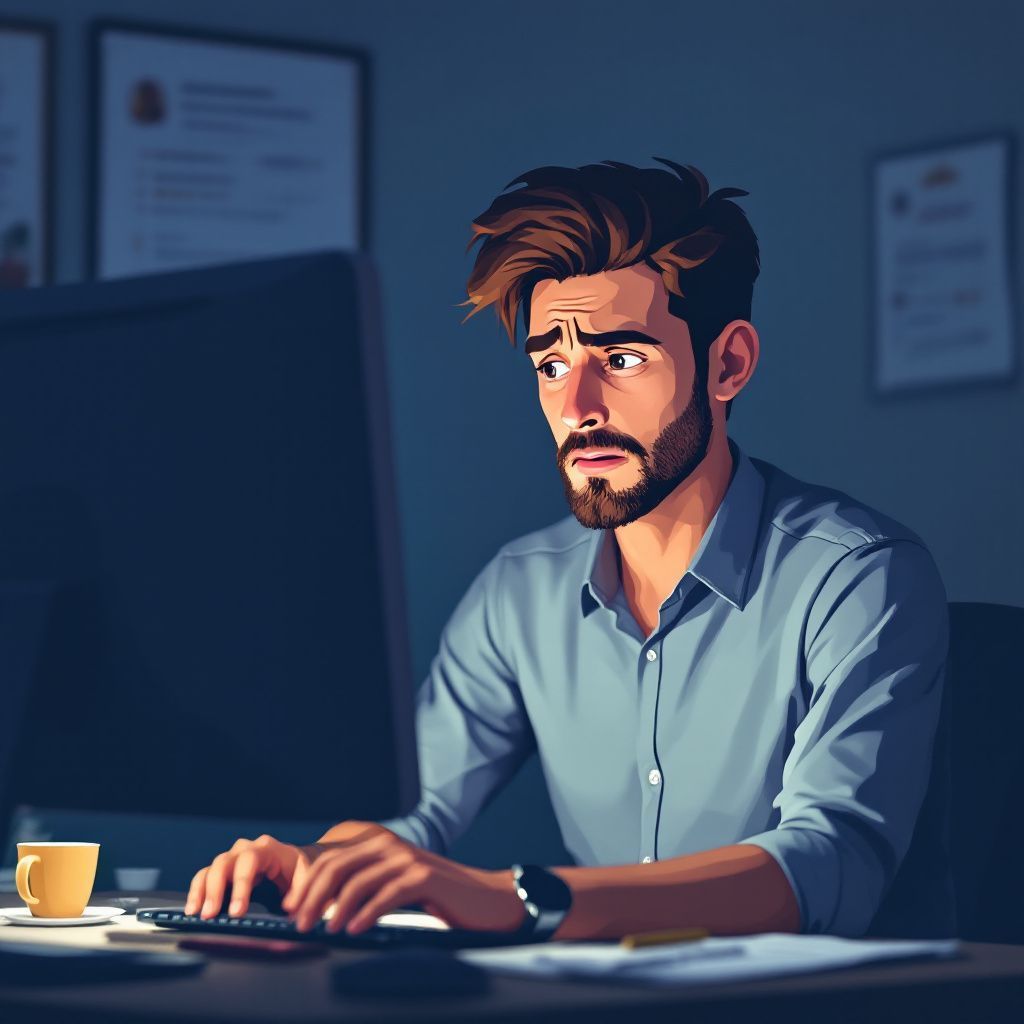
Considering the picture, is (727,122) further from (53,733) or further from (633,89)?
(53,733)

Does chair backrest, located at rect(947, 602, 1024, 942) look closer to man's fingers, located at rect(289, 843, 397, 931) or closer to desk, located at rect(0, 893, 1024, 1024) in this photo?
desk, located at rect(0, 893, 1024, 1024)

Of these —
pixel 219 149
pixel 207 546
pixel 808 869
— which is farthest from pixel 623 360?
pixel 219 149

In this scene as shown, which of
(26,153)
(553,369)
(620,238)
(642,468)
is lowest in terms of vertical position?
(642,468)

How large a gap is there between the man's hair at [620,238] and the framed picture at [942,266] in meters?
0.87

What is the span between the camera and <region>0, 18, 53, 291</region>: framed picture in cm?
288

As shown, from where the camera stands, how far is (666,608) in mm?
1820

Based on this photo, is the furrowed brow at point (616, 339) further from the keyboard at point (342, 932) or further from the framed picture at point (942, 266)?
the framed picture at point (942, 266)

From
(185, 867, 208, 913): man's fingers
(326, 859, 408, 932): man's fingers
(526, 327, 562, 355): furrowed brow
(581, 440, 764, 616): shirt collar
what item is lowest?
(185, 867, 208, 913): man's fingers

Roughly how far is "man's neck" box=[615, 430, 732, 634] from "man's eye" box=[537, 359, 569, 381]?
189 mm

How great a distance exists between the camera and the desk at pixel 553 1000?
88 centimetres

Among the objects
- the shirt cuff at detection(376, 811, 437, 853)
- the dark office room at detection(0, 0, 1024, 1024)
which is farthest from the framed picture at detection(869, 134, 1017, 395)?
the shirt cuff at detection(376, 811, 437, 853)

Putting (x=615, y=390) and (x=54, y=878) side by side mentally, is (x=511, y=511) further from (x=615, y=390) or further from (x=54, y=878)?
(x=54, y=878)

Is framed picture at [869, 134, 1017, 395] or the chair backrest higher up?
framed picture at [869, 134, 1017, 395]

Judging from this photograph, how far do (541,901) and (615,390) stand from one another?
0.79 metres
